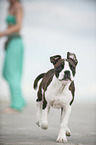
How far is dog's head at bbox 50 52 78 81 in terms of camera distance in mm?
2279

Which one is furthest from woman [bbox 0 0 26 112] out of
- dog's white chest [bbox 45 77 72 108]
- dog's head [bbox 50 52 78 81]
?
dog's head [bbox 50 52 78 81]

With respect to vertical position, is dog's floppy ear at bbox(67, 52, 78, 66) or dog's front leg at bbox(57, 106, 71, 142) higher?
dog's floppy ear at bbox(67, 52, 78, 66)

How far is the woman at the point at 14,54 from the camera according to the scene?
22.1ft

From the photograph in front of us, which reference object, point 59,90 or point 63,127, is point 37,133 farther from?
point 59,90

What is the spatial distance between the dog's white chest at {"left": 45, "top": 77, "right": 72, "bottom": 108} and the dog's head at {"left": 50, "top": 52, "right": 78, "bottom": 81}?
0.17 metres

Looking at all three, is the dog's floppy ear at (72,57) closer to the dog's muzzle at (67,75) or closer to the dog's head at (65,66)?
the dog's head at (65,66)

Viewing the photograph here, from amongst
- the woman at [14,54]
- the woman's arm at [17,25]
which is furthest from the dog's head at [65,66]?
the woman at [14,54]

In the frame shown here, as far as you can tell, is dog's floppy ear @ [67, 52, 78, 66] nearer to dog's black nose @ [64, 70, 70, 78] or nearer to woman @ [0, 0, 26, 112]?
dog's black nose @ [64, 70, 70, 78]

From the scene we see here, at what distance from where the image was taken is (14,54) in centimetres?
686

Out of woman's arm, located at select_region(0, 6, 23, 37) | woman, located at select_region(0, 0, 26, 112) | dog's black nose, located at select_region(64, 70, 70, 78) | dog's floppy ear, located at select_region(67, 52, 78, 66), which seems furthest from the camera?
woman, located at select_region(0, 0, 26, 112)

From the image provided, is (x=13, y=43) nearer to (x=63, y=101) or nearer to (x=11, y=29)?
(x=11, y=29)

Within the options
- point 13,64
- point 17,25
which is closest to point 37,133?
point 13,64

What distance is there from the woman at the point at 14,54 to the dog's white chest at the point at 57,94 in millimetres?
4221

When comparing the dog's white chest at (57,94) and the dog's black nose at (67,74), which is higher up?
the dog's black nose at (67,74)
